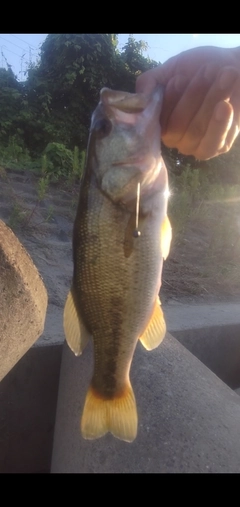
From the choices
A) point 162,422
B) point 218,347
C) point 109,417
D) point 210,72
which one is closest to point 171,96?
point 210,72

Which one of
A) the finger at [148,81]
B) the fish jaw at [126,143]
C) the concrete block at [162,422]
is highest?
the finger at [148,81]

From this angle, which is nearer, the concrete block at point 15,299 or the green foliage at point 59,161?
the concrete block at point 15,299

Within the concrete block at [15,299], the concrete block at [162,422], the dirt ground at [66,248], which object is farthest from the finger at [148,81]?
the dirt ground at [66,248]

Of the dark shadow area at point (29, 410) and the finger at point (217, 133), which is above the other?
the finger at point (217, 133)

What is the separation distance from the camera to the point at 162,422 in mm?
2375

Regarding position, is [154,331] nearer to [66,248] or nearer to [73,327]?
[73,327]

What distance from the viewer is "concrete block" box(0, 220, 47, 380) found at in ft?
6.23

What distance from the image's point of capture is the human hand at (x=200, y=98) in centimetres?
160

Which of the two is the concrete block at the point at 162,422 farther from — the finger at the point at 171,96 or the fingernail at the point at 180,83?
the fingernail at the point at 180,83

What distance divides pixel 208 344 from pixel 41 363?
5.24ft

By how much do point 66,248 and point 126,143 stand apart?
3.40 m

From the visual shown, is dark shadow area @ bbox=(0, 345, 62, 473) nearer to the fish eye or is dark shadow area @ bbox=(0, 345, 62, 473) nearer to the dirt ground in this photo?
the dirt ground

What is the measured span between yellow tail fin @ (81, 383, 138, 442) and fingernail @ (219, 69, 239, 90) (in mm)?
1173

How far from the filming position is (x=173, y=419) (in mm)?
2389
